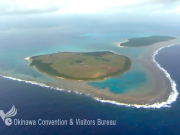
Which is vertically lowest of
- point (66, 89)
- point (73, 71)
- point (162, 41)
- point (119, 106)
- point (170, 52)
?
point (119, 106)

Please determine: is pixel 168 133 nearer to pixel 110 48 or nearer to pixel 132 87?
pixel 132 87

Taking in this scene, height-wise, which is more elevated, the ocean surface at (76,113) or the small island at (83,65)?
the small island at (83,65)

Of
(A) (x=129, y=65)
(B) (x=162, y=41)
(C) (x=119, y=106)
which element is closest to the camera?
(C) (x=119, y=106)

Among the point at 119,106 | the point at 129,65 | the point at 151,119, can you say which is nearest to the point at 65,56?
the point at 129,65

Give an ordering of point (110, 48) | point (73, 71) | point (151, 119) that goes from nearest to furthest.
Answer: point (151, 119), point (73, 71), point (110, 48)

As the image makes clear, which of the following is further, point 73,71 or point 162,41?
point 162,41

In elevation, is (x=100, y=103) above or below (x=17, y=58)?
below
